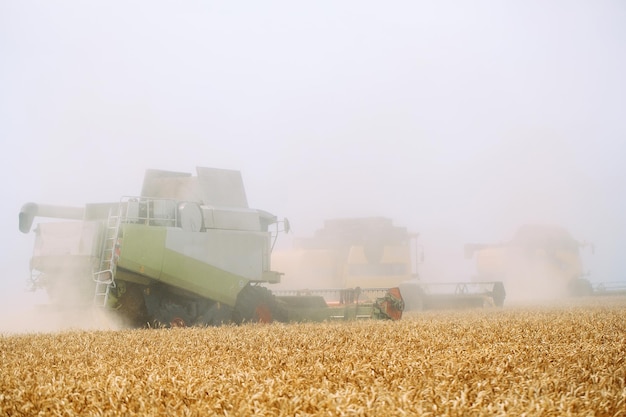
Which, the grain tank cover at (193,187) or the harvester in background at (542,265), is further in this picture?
the harvester in background at (542,265)

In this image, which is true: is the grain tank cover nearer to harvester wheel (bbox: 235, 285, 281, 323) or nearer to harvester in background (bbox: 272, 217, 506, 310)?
harvester wheel (bbox: 235, 285, 281, 323)

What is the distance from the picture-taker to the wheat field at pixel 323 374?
13.3 ft

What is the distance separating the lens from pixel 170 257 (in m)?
12.3

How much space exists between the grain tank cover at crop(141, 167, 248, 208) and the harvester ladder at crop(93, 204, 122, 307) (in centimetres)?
160

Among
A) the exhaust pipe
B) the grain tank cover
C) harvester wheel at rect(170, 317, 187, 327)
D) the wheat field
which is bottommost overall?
harvester wheel at rect(170, 317, 187, 327)

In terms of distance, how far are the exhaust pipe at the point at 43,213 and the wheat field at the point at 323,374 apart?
339cm

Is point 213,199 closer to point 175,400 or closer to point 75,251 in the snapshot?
point 75,251

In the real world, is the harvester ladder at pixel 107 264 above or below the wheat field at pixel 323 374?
above

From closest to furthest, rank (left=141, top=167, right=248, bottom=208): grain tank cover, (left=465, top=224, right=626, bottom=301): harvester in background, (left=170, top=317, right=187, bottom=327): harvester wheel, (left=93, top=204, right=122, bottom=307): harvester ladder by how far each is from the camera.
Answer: (left=93, top=204, right=122, bottom=307): harvester ladder, (left=170, top=317, right=187, bottom=327): harvester wheel, (left=141, top=167, right=248, bottom=208): grain tank cover, (left=465, top=224, right=626, bottom=301): harvester in background

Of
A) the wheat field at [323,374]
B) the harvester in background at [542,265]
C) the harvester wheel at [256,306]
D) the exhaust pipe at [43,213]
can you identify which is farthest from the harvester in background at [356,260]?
the wheat field at [323,374]

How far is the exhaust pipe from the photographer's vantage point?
1234 centimetres

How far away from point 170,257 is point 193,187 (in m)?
1.83

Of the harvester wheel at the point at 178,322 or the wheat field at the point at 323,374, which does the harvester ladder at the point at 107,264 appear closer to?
the harvester wheel at the point at 178,322

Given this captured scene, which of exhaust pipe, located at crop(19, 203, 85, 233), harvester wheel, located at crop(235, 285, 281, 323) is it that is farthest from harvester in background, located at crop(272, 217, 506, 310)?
exhaust pipe, located at crop(19, 203, 85, 233)
